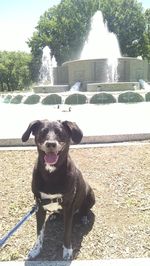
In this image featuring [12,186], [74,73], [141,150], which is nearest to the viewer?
[12,186]

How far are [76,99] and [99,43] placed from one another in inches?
984

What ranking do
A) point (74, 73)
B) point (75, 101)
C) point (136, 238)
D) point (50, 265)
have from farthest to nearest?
point (74, 73) → point (75, 101) → point (136, 238) → point (50, 265)

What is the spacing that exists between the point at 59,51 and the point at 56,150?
50615 millimetres

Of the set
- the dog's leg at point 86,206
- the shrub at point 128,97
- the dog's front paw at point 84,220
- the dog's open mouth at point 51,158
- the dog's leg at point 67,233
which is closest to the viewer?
the dog's open mouth at point 51,158

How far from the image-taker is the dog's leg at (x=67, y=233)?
12.8 feet

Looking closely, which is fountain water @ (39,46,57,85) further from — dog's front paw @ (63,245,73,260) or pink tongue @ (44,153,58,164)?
pink tongue @ (44,153,58,164)

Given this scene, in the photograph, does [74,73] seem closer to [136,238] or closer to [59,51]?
[59,51]

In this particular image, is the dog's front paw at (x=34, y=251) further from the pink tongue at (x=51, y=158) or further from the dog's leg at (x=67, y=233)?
the pink tongue at (x=51, y=158)

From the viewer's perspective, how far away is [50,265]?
3.75 metres

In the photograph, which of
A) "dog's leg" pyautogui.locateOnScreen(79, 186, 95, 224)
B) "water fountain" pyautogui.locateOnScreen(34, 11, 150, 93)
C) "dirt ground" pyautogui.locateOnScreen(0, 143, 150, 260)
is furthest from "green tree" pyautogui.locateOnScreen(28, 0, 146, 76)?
"dog's leg" pyautogui.locateOnScreen(79, 186, 95, 224)

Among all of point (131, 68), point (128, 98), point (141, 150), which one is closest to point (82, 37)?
point (131, 68)

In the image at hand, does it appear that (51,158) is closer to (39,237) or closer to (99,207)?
(39,237)

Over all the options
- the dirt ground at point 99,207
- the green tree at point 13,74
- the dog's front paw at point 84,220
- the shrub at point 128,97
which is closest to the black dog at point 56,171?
the dirt ground at point 99,207

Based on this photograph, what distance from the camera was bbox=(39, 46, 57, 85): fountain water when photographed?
45.7 m
